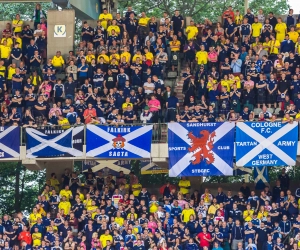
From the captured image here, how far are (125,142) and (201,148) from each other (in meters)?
2.43

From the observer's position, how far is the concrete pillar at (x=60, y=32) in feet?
145

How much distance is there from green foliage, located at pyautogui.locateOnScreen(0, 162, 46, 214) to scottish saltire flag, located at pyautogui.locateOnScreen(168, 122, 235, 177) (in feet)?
50.3

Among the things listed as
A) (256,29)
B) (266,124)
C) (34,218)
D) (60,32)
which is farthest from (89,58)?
(266,124)

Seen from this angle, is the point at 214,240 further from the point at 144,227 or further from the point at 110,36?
the point at 110,36

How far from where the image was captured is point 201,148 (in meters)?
39.1

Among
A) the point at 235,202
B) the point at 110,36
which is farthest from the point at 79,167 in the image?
the point at 235,202

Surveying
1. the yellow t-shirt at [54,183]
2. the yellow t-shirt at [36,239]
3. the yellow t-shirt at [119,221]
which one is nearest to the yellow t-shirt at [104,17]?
the yellow t-shirt at [54,183]

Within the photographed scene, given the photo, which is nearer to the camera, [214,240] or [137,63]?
[214,240]

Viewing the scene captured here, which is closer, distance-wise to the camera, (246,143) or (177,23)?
(246,143)

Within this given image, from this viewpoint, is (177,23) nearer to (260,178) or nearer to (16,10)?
(260,178)

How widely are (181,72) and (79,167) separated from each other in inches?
484

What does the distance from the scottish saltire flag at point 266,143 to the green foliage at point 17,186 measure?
16.6 m

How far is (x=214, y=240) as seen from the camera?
3750 centimetres

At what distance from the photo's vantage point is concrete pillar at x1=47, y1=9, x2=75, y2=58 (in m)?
44.1
